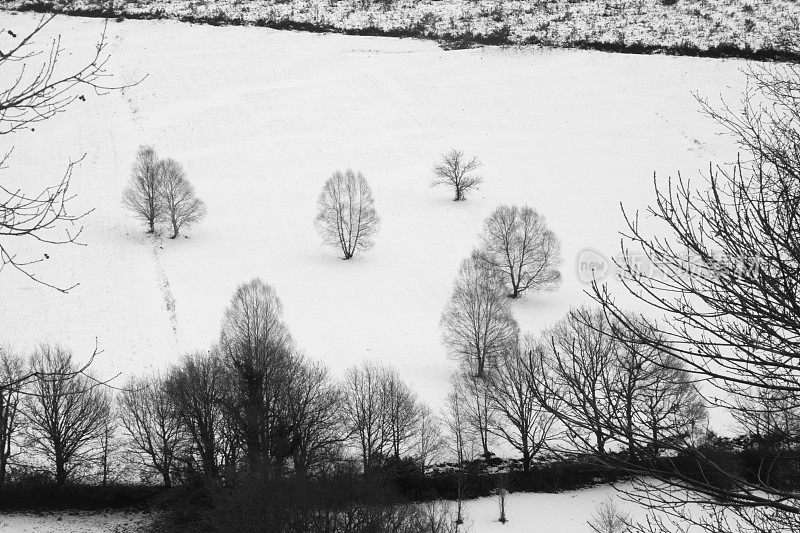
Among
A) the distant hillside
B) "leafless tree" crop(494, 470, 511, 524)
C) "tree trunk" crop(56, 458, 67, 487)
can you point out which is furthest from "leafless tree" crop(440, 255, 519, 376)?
the distant hillside

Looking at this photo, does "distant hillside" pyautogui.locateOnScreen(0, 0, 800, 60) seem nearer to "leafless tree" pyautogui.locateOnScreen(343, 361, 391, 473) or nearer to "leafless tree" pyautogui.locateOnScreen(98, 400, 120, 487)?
"leafless tree" pyautogui.locateOnScreen(343, 361, 391, 473)

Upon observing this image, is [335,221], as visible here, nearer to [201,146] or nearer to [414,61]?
[201,146]

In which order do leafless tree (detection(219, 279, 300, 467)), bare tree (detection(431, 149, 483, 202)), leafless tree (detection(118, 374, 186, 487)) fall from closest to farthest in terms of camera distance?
1. leafless tree (detection(219, 279, 300, 467))
2. leafless tree (detection(118, 374, 186, 487))
3. bare tree (detection(431, 149, 483, 202))

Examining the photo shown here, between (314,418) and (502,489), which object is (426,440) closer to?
(502,489)

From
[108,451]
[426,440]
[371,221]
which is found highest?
[371,221]

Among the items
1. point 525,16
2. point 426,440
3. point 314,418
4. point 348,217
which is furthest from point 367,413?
point 525,16
